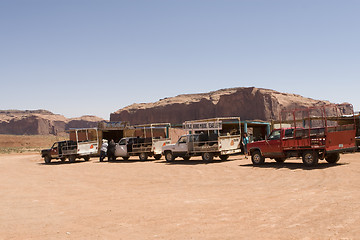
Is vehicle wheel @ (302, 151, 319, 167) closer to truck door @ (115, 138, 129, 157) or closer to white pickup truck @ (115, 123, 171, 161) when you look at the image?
white pickup truck @ (115, 123, 171, 161)

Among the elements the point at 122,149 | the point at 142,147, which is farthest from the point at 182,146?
the point at 122,149

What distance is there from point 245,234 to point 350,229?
1.76 metres

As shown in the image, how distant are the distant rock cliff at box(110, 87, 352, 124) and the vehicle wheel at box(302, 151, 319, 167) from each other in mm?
94506

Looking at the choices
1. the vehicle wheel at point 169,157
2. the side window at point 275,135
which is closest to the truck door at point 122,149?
the vehicle wheel at point 169,157

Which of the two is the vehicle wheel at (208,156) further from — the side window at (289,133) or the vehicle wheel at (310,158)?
the vehicle wheel at (310,158)

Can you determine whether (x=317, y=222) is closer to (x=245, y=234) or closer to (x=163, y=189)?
(x=245, y=234)

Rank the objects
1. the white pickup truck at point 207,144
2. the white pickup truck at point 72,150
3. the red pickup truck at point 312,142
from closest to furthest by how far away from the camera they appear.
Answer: the red pickup truck at point 312,142
the white pickup truck at point 207,144
the white pickup truck at point 72,150

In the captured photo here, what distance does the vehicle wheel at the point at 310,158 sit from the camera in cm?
1494

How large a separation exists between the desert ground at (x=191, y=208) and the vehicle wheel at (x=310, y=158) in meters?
1.76

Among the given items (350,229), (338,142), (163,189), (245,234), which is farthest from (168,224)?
(338,142)

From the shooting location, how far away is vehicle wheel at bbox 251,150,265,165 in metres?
17.3

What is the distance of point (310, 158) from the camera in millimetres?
15094

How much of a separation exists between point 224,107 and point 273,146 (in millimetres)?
104341

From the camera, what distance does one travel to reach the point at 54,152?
86.6ft
